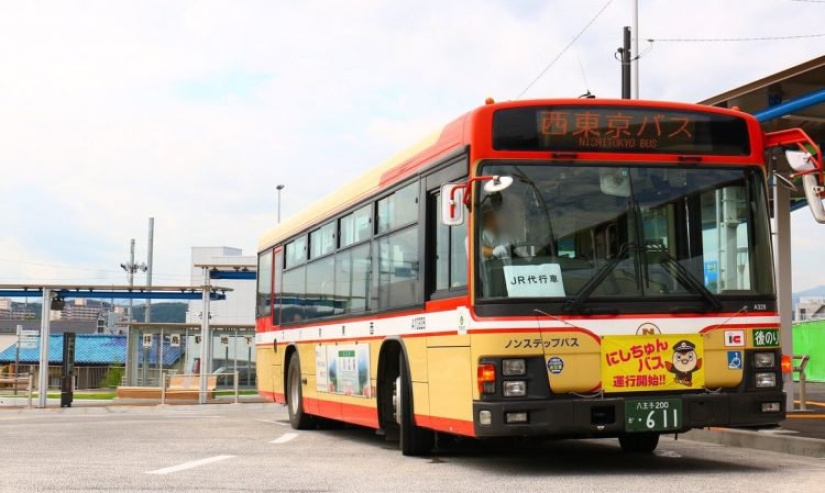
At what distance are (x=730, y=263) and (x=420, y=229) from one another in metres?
2.90

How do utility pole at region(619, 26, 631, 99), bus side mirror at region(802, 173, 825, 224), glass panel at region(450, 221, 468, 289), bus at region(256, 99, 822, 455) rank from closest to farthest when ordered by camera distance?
1. bus side mirror at region(802, 173, 825, 224)
2. bus at region(256, 99, 822, 455)
3. glass panel at region(450, 221, 468, 289)
4. utility pole at region(619, 26, 631, 99)

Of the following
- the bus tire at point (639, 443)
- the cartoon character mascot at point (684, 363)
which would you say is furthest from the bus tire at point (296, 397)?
the cartoon character mascot at point (684, 363)

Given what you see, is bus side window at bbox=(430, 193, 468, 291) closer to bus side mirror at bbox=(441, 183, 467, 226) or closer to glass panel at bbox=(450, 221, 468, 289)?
glass panel at bbox=(450, 221, 468, 289)

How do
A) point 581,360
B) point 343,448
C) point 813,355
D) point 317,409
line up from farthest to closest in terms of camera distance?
Result: point 813,355, point 317,409, point 343,448, point 581,360

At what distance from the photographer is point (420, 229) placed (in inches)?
431

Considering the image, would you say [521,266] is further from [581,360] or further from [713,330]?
[713,330]

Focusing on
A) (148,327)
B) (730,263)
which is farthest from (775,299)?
(148,327)

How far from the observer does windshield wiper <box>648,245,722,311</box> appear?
9.70 m

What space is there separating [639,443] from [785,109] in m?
5.38

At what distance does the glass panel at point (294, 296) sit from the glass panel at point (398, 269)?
166 inches

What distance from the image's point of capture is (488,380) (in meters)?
9.30

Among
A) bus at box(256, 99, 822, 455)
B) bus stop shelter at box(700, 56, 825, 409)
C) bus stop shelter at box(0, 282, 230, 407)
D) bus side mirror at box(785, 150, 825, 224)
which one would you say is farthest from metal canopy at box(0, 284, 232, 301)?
bus side mirror at box(785, 150, 825, 224)

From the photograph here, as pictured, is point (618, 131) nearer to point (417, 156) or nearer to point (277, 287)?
point (417, 156)

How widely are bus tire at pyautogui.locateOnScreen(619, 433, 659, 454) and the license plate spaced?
2589 millimetres
